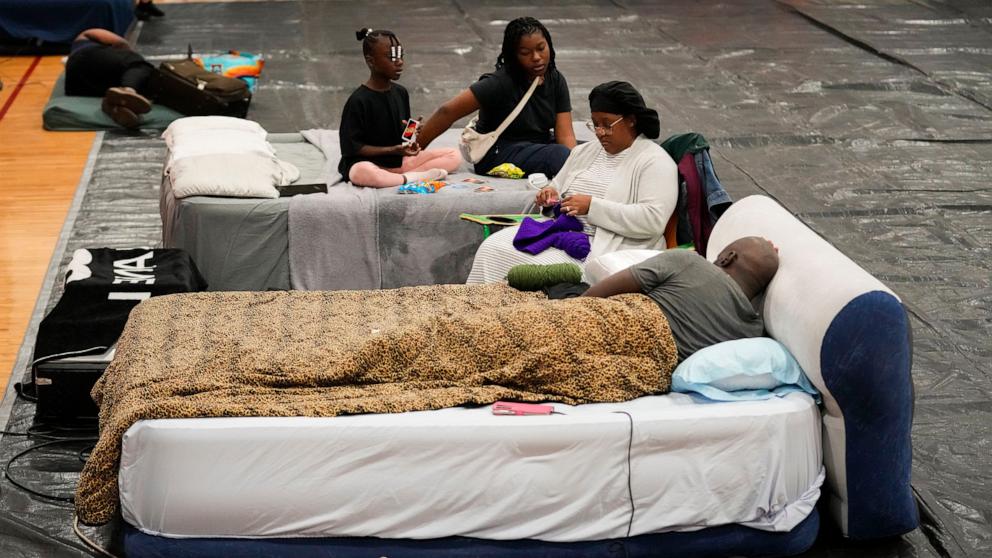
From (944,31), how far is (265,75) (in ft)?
19.0

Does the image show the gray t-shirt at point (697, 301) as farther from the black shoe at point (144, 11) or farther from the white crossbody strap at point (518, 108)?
the black shoe at point (144, 11)

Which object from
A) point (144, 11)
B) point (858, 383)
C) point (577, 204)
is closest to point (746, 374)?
point (858, 383)

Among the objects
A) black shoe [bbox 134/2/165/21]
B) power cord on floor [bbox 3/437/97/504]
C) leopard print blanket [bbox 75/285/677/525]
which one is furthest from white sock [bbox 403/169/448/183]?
black shoe [bbox 134/2/165/21]

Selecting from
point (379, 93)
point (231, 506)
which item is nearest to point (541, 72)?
point (379, 93)

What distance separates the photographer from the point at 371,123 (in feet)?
17.3

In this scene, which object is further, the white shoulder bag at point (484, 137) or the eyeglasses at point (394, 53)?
the white shoulder bag at point (484, 137)

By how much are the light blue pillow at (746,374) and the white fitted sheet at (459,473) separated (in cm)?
10

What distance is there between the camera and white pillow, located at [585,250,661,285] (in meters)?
4.03

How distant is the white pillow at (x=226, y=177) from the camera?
4871mm

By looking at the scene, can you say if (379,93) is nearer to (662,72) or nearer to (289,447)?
(289,447)

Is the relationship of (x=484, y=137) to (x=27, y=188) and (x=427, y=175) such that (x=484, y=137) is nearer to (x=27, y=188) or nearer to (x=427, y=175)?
(x=427, y=175)

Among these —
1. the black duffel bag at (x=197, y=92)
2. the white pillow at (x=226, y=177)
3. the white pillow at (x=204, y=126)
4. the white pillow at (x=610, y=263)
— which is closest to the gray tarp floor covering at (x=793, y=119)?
the black duffel bag at (x=197, y=92)

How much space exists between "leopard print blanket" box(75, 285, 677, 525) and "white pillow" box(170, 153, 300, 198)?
133 centimetres

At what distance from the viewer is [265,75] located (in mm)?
8820
